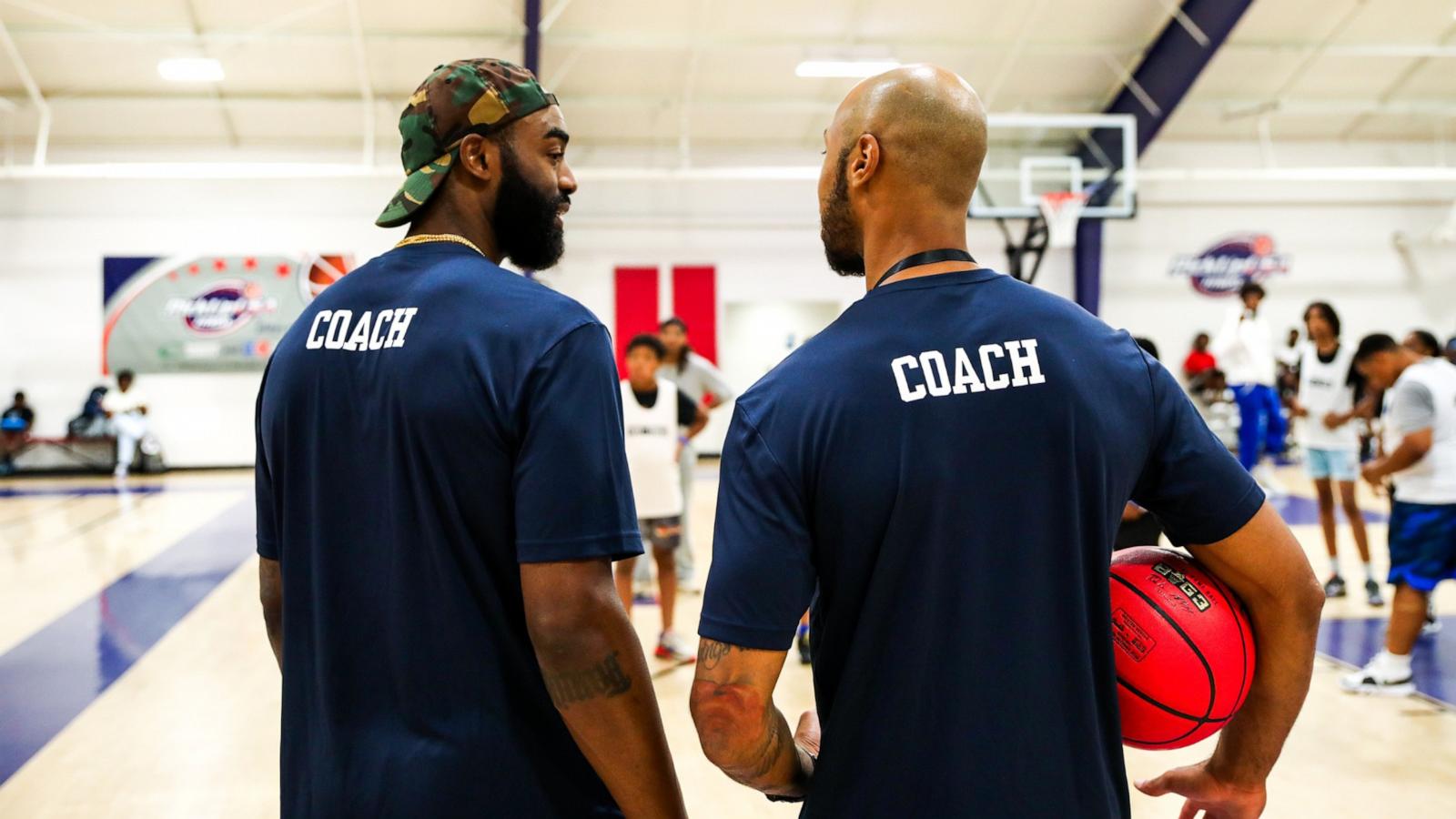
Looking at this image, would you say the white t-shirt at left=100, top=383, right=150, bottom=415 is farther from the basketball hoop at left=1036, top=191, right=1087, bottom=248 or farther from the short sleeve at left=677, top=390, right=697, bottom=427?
the basketball hoop at left=1036, top=191, right=1087, bottom=248

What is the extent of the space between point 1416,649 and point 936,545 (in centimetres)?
554

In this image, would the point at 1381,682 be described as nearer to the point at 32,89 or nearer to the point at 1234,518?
the point at 1234,518

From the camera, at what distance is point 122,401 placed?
44.7 ft

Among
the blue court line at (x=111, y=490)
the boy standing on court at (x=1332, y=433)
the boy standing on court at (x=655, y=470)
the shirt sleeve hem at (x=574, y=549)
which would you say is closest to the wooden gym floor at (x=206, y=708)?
the boy standing on court at (x=1332, y=433)

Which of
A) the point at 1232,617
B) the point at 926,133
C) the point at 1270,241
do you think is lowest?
the point at 1232,617

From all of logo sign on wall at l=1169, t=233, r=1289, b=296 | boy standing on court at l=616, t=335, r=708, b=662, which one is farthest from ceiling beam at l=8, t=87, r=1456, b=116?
boy standing on court at l=616, t=335, r=708, b=662

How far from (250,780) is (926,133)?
3683 millimetres

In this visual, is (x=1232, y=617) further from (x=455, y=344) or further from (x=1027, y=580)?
(x=455, y=344)

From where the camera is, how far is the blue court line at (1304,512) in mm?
9352

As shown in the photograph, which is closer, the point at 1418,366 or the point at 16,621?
the point at 1418,366

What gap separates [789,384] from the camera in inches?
50.7

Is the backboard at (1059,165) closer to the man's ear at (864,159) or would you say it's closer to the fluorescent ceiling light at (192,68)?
the fluorescent ceiling light at (192,68)

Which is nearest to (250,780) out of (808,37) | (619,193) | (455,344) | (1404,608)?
(455,344)

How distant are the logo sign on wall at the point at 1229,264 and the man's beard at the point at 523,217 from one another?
51.6 feet
